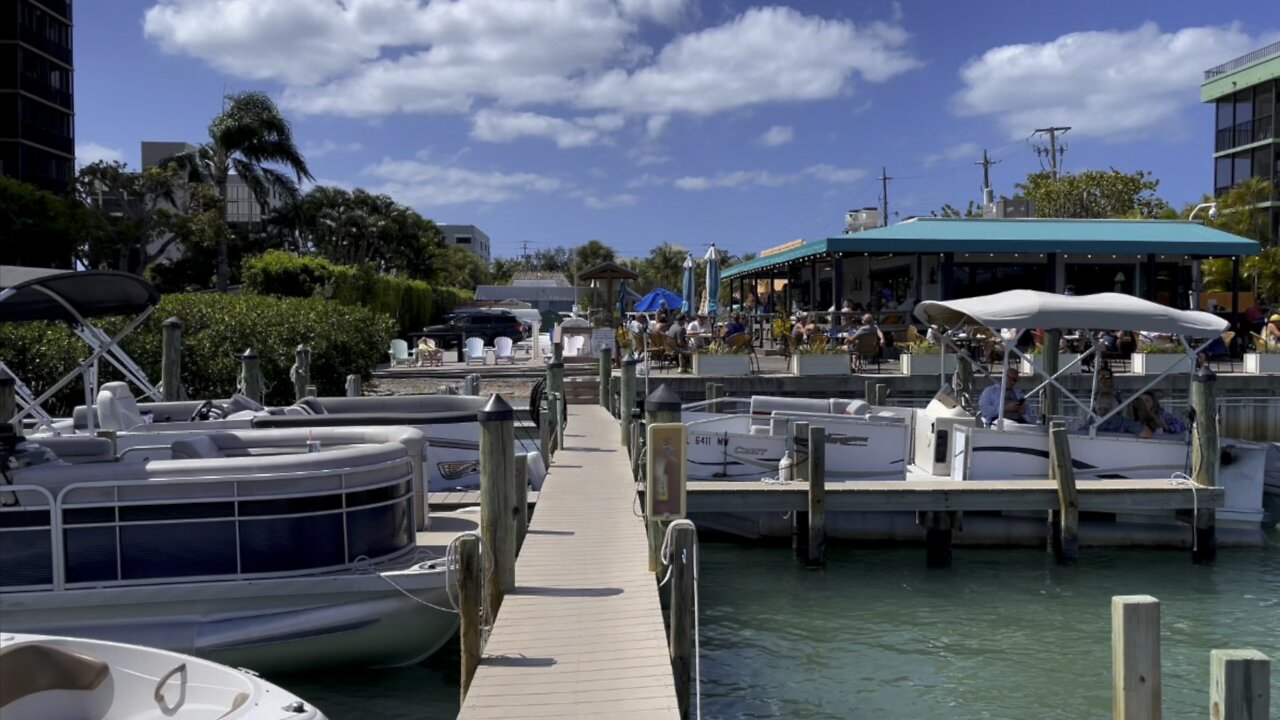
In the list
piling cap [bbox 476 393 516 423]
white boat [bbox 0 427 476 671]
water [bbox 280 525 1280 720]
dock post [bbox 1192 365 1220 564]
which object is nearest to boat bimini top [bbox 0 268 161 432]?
white boat [bbox 0 427 476 671]

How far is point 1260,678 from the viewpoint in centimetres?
495

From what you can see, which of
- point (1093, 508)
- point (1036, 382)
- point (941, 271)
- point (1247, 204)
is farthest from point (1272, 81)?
point (1093, 508)

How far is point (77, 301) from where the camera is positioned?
38.9 ft

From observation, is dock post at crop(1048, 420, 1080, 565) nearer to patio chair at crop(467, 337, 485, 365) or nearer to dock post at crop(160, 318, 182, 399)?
dock post at crop(160, 318, 182, 399)

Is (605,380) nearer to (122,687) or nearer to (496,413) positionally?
(496,413)

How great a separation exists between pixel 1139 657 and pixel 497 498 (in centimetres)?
495

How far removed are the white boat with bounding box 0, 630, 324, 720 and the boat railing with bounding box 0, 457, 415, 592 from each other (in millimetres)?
2671

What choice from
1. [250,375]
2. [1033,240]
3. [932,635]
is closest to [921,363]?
[1033,240]

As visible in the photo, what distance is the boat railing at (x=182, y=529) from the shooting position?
9.16m

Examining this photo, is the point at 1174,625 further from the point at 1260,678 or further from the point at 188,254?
the point at 188,254

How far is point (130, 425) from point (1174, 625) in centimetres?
1121

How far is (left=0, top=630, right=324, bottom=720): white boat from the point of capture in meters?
6.00

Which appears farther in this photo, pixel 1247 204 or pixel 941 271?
pixel 1247 204

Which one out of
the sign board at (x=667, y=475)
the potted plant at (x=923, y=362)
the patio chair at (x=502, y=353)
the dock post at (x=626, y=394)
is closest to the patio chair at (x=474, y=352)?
the patio chair at (x=502, y=353)
